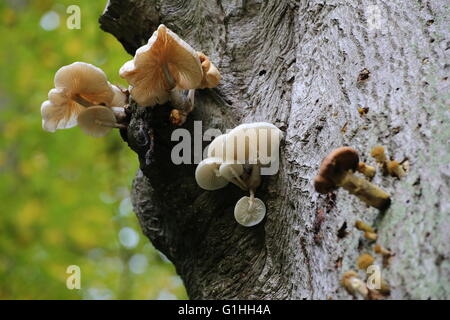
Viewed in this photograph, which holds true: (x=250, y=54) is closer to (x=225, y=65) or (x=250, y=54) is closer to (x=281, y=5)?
(x=225, y=65)

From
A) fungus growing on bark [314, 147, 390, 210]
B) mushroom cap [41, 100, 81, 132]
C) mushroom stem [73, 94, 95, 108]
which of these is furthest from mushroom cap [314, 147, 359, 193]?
mushroom cap [41, 100, 81, 132]

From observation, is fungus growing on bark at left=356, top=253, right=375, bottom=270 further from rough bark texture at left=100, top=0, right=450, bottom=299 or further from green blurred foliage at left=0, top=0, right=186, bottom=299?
green blurred foliage at left=0, top=0, right=186, bottom=299

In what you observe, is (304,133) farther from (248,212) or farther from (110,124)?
(110,124)

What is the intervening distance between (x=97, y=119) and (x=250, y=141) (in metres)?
1.04

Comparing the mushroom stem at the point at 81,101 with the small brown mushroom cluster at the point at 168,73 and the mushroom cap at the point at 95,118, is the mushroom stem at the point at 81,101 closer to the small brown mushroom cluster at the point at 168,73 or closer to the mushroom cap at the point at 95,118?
the mushroom cap at the point at 95,118

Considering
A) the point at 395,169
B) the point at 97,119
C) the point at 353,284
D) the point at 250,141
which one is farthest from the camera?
the point at 97,119

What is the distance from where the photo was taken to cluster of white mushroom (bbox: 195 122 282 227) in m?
2.22

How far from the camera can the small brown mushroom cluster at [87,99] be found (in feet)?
8.41

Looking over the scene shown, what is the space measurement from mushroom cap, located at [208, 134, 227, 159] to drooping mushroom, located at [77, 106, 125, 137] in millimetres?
670

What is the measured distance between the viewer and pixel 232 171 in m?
2.25

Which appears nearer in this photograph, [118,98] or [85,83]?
[85,83]

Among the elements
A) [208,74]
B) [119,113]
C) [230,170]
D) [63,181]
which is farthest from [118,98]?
[63,181]

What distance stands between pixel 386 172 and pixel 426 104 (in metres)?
0.37
